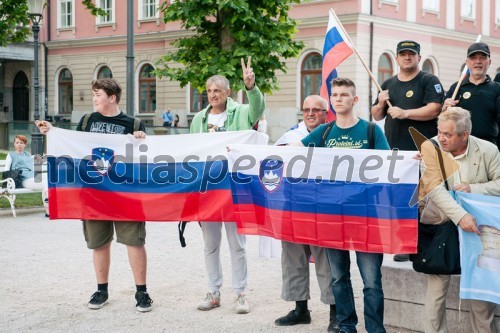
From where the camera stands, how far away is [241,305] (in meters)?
6.65

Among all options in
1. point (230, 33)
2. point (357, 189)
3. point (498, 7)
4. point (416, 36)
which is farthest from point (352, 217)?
point (498, 7)

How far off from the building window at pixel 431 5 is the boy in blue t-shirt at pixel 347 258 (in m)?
31.8

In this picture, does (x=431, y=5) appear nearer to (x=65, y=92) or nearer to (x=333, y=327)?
(x=65, y=92)

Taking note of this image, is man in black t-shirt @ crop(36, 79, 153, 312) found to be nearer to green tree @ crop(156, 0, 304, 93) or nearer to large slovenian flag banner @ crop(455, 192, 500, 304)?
large slovenian flag banner @ crop(455, 192, 500, 304)

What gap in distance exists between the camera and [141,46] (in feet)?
136

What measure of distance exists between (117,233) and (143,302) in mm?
654

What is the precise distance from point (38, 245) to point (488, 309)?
6.59 m

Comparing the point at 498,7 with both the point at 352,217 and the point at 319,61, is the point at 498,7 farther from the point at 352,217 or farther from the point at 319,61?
the point at 352,217

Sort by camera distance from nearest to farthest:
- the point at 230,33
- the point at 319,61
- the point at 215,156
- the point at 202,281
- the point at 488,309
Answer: the point at 488,309 → the point at 215,156 → the point at 202,281 → the point at 230,33 → the point at 319,61

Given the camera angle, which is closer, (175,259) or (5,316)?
(5,316)

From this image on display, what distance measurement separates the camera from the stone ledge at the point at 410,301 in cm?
554

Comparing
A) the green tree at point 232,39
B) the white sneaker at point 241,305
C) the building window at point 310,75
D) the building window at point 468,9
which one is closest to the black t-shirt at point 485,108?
the white sneaker at point 241,305

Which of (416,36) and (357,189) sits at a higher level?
(416,36)

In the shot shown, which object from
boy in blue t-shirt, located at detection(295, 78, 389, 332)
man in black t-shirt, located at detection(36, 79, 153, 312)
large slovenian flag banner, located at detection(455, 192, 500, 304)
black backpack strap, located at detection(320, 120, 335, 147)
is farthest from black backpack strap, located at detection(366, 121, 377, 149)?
man in black t-shirt, located at detection(36, 79, 153, 312)
